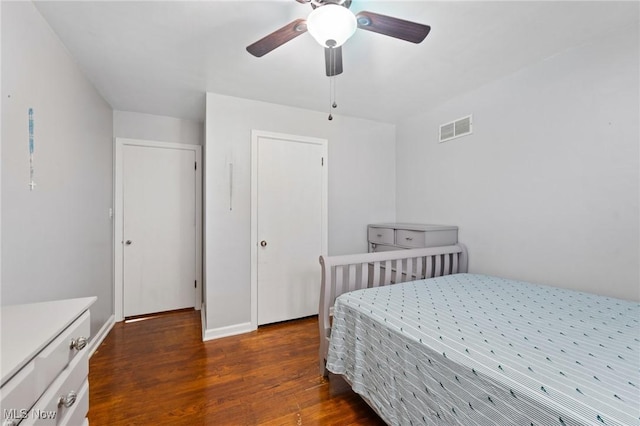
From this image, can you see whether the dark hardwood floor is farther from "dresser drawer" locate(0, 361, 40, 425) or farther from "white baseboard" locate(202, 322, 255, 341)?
"dresser drawer" locate(0, 361, 40, 425)

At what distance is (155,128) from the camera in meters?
3.06

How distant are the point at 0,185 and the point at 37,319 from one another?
0.77 m

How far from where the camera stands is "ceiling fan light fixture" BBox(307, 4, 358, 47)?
1.20m

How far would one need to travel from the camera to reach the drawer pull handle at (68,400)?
802 millimetres

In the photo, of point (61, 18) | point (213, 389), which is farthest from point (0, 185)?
point (213, 389)

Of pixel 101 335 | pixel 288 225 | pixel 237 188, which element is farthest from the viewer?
pixel 288 225

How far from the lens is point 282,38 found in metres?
1.38

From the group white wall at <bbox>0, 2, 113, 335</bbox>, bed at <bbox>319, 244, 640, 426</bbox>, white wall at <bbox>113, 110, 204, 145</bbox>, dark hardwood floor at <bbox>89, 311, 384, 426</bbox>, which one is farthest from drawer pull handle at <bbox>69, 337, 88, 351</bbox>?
white wall at <bbox>113, 110, 204, 145</bbox>

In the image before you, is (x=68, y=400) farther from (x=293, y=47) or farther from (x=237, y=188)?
(x=293, y=47)

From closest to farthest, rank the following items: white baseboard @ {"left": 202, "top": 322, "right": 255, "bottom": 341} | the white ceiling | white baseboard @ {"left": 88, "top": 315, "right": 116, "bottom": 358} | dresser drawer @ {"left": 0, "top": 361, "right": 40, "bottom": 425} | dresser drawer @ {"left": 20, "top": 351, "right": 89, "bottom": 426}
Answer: dresser drawer @ {"left": 0, "top": 361, "right": 40, "bottom": 425}, dresser drawer @ {"left": 20, "top": 351, "right": 89, "bottom": 426}, the white ceiling, white baseboard @ {"left": 88, "top": 315, "right": 116, "bottom": 358}, white baseboard @ {"left": 202, "top": 322, "right": 255, "bottom": 341}

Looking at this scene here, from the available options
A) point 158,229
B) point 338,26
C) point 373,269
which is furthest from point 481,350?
point 158,229

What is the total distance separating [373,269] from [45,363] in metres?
1.79

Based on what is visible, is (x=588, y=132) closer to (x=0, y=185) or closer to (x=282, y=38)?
Result: (x=282, y=38)

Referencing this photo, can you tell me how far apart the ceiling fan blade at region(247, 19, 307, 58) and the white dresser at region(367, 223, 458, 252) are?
1.92 meters
